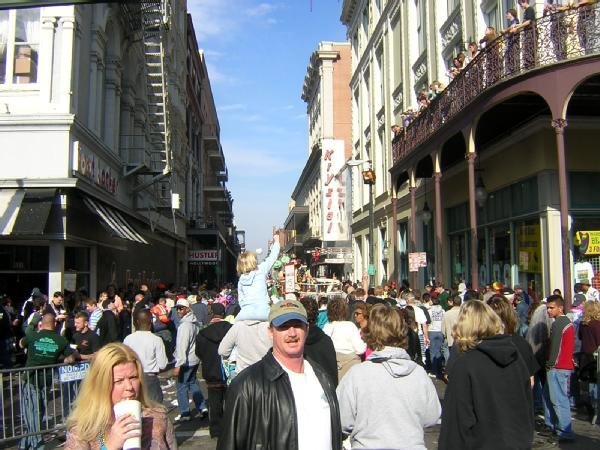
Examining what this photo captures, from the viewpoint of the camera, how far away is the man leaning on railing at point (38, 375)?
7109 millimetres

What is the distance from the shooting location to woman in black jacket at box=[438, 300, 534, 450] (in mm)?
3812

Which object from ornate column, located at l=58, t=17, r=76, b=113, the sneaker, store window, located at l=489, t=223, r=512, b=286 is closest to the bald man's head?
the sneaker

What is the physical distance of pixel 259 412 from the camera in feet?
9.59

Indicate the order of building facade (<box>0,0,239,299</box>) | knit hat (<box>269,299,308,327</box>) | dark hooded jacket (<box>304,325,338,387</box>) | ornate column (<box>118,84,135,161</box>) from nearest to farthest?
knit hat (<box>269,299,308,327</box>) < dark hooded jacket (<box>304,325,338,387</box>) < building facade (<box>0,0,239,299</box>) < ornate column (<box>118,84,135,161</box>)

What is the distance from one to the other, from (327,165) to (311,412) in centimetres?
4597

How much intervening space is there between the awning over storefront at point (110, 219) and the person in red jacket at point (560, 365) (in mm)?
11671

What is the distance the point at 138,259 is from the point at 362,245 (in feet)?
59.2

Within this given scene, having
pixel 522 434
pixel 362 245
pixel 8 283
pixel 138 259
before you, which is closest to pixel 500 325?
pixel 522 434

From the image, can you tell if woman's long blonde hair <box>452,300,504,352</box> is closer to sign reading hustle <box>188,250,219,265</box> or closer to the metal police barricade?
the metal police barricade

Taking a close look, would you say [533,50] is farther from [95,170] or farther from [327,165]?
[327,165]

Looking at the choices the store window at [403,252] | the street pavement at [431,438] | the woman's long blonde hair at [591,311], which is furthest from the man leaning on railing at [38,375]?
the store window at [403,252]

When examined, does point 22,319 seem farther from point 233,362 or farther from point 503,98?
point 503,98

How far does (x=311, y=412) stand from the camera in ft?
10.0

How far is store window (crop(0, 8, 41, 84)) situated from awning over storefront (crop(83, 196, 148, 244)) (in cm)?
351
